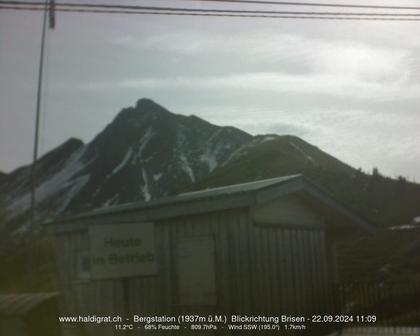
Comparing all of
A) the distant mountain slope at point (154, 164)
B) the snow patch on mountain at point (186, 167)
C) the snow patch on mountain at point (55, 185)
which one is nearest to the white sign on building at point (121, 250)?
the distant mountain slope at point (154, 164)

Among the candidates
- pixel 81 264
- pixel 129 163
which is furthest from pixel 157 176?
pixel 81 264

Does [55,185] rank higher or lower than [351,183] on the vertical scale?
higher

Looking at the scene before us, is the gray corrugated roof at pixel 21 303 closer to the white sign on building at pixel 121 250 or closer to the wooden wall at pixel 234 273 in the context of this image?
the white sign on building at pixel 121 250

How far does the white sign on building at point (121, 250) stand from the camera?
323 inches

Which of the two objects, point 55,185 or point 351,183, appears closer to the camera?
point 351,183

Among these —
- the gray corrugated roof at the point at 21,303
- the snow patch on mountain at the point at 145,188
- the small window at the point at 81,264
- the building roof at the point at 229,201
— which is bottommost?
the gray corrugated roof at the point at 21,303

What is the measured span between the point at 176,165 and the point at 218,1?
142 m

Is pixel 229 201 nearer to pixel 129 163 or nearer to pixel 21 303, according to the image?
pixel 21 303

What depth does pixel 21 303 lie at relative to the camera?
27.7 ft

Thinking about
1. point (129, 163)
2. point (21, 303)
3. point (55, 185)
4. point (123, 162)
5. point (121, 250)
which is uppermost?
point (123, 162)

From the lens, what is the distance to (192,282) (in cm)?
1234

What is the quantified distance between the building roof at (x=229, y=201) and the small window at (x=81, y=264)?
0.82m

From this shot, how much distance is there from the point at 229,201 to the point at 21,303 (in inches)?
194

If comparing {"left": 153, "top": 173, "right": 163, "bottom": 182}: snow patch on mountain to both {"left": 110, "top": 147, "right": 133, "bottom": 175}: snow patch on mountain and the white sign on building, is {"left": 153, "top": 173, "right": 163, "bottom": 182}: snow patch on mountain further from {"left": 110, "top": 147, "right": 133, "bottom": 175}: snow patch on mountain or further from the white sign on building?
the white sign on building
